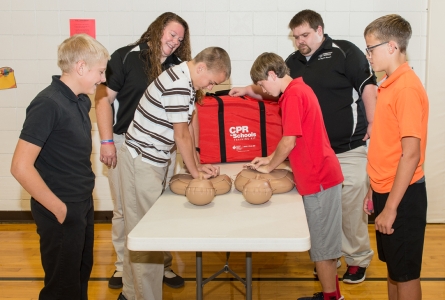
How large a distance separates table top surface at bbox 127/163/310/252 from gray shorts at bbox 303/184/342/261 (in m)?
0.31

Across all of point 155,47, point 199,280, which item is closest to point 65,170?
point 199,280

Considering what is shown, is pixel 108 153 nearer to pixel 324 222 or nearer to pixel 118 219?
pixel 118 219

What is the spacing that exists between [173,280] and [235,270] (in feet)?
1.49

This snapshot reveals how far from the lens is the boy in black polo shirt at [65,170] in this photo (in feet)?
6.68

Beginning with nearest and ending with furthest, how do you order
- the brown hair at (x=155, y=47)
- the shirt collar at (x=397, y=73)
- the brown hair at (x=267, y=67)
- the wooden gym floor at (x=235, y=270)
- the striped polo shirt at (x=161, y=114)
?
the shirt collar at (x=397, y=73) → the striped polo shirt at (x=161, y=114) → the brown hair at (x=267, y=67) → the brown hair at (x=155, y=47) → the wooden gym floor at (x=235, y=270)

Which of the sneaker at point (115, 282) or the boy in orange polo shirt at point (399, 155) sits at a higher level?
the boy in orange polo shirt at point (399, 155)

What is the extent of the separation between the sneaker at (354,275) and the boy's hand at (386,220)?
1.23m

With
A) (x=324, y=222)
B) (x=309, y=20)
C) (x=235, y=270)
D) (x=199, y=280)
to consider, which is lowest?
(x=235, y=270)

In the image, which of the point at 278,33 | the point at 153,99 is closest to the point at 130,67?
the point at 153,99

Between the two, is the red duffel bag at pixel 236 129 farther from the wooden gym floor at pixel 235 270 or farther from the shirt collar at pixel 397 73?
the shirt collar at pixel 397 73

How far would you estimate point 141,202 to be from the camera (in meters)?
2.65

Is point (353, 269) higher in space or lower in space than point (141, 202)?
lower

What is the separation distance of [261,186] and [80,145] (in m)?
0.76

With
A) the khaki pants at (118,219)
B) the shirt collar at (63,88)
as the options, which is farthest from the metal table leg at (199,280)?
the shirt collar at (63,88)
